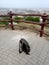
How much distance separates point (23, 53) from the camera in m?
4.45

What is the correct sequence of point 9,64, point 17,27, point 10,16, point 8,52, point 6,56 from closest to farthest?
point 9,64 → point 6,56 → point 8,52 → point 10,16 → point 17,27

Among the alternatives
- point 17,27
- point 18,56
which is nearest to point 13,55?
point 18,56

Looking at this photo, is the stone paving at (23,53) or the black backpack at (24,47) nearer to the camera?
the stone paving at (23,53)

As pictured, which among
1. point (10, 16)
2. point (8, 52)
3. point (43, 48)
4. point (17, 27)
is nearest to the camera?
point (8, 52)

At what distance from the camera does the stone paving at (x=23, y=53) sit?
12.9 ft

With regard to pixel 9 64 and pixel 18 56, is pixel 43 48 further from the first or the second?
pixel 9 64

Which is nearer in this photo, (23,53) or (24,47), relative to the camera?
(23,53)

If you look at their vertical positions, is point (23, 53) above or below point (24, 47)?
below

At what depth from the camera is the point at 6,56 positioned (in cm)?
421

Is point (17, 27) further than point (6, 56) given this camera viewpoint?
Yes

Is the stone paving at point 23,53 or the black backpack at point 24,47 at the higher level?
the black backpack at point 24,47

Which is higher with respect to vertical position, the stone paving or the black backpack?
the black backpack

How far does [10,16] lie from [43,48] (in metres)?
2.59

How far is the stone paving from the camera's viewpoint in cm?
393
